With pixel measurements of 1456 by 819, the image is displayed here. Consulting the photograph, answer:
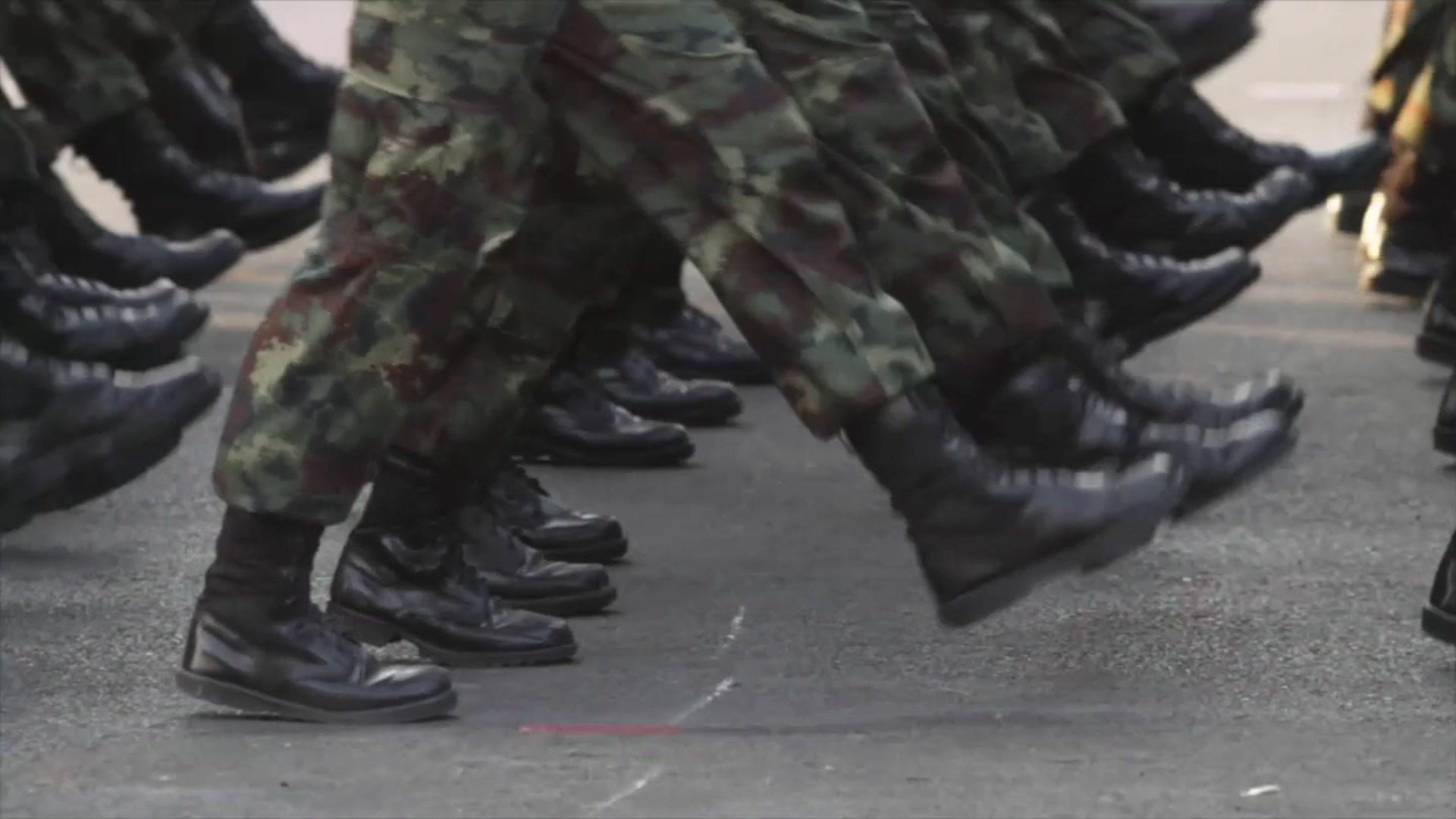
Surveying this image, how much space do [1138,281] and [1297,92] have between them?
10.6 meters

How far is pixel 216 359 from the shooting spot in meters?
6.73

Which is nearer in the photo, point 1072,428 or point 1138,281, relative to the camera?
point 1072,428

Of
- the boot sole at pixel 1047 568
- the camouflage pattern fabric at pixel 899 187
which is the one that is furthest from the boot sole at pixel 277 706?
the camouflage pattern fabric at pixel 899 187

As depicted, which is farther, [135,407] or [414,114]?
[135,407]

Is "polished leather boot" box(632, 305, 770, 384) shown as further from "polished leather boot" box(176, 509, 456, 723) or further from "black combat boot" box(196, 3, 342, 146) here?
"polished leather boot" box(176, 509, 456, 723)

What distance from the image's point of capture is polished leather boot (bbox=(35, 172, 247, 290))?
5.68m

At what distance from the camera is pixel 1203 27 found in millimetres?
6203

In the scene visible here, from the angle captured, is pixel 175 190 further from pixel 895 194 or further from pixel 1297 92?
pixel 1297 92

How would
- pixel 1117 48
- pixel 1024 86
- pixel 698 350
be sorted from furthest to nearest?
pixel 698 350 < pixel 1117 48 < pixel 1024 86

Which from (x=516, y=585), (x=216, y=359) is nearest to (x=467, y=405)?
(x=516, y=585)

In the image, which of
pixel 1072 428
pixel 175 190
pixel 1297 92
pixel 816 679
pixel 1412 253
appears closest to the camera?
pixel 816 679

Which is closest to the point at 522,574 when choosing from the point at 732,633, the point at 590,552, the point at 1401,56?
the point at 732,633

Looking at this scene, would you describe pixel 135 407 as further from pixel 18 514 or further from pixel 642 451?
pixel 642 451

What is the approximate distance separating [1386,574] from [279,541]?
1.71 meters
